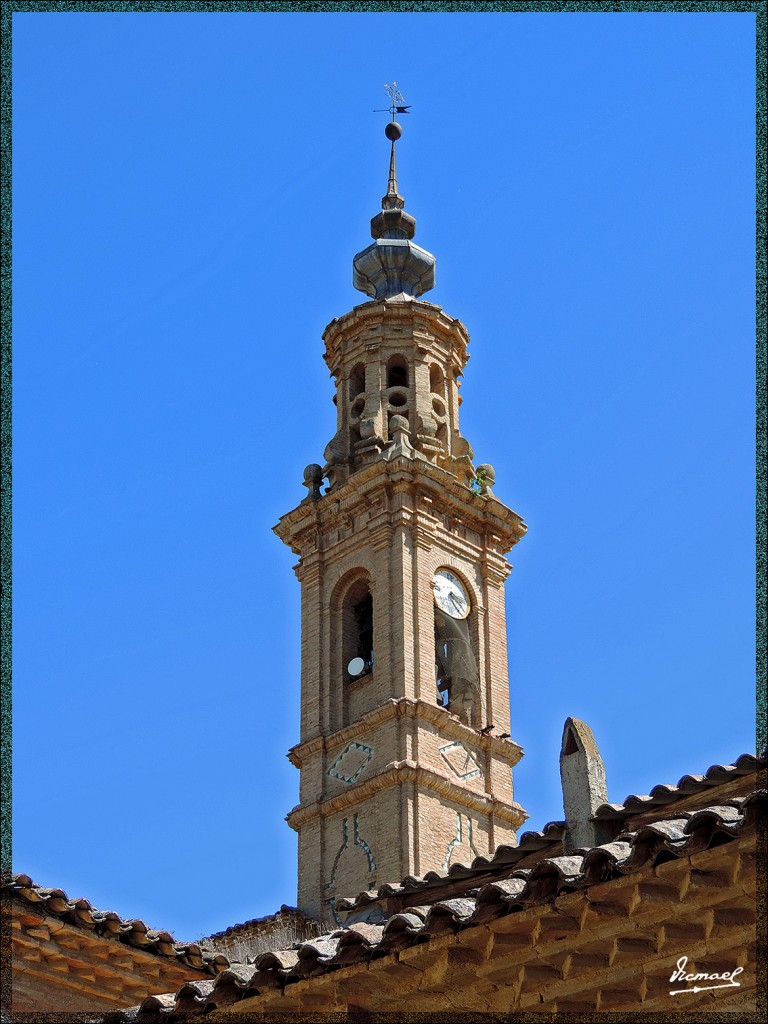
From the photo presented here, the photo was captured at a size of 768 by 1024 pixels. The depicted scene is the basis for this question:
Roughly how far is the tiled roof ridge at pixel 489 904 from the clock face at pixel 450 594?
20278mm

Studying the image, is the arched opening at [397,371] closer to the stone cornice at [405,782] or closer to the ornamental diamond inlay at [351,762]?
the ornamental diamond inlay at [351,762]

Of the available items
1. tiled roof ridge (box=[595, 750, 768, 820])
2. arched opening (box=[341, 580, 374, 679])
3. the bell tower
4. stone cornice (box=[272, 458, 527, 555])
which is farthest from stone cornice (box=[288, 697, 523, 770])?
tiled roof ridge (box=[595, 750, 768, 820])

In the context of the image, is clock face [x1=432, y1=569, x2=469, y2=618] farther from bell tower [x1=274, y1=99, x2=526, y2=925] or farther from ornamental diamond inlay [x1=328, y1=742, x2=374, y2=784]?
ornamental diamond inlay [x1=328, y1=742, x2=374, y2=784]

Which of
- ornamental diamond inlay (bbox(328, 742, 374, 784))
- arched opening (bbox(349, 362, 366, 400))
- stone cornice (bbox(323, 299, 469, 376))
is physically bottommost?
ornamental diamond inlay (bbox(328, 742, 374, 784))

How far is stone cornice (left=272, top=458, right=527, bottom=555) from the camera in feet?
97.9

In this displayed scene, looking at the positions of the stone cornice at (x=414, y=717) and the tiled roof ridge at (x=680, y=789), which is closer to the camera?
the tiled roof ridge at (x=680, y=789)

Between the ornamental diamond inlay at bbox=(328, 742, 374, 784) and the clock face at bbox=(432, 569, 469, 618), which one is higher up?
the clock face at bbox=(432, 569, 469, 618)

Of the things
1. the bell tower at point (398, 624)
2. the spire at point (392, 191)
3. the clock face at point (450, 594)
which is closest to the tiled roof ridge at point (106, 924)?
the bell tower at point (398, 624)

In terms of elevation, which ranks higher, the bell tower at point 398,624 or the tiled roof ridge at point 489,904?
the bell tower at point 398,624

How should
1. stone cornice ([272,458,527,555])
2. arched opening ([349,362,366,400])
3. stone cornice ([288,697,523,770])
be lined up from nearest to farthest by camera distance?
stone cornice ([288,697,523,770]), stone cornice ([272,458,527,555]), arched opening ([349,362,366,400])

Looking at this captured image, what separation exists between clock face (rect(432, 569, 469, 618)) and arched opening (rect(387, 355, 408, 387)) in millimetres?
4098

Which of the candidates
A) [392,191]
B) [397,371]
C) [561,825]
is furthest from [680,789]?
[392,191]

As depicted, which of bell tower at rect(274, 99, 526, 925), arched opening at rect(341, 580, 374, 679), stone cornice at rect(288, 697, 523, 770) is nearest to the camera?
bell tower at rect(274, 99, 526, 925)

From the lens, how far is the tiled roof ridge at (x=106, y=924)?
11.9 metres
